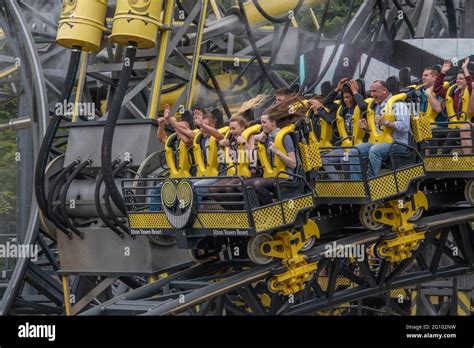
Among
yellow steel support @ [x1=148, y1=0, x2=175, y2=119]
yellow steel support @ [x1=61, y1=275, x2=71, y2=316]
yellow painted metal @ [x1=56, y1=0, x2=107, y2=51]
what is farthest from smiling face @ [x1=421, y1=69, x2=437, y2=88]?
yellow steel support @ [x1=61, y1=275, x2=71, y2=316]

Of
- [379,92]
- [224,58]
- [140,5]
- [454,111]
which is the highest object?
[140,5]

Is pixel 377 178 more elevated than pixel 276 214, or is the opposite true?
pixel 377 178

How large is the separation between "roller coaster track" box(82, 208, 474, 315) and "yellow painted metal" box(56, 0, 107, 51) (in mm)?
3914

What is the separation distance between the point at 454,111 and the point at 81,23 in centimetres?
581

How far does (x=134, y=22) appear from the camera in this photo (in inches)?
704

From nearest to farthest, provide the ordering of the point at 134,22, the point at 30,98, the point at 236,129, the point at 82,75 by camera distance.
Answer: the point at 236,129 < the point at 134,22 < the point at 82,75 < the point at 30,98

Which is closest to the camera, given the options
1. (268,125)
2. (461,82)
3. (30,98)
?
(268,125)

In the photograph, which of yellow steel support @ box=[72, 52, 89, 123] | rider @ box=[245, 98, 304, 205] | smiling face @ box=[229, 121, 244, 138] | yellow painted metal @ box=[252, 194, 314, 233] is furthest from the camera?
yellow steel support @ box=[72, 52, 89, 123]

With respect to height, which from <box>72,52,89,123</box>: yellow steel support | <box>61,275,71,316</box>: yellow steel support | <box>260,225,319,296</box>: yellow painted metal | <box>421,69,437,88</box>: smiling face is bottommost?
<box>61,275,71,316</box>: yellow steel support

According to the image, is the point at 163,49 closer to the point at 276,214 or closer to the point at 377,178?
the point at 377,178

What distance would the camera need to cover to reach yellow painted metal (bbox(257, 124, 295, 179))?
47.8 ft

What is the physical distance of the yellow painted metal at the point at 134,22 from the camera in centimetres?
1783

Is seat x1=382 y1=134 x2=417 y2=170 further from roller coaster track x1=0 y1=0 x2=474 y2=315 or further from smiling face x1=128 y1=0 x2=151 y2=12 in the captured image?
smiling face x1=128 y1=0 x2=151 y2=12

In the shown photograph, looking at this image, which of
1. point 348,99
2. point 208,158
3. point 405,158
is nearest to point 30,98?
point 208,158
